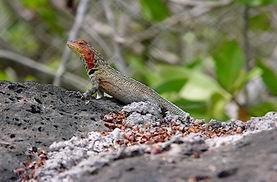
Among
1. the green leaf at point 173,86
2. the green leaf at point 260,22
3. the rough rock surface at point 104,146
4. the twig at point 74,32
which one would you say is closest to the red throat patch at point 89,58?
the rough rock surface at point 104,146

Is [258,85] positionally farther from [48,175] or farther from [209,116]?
[48,175]

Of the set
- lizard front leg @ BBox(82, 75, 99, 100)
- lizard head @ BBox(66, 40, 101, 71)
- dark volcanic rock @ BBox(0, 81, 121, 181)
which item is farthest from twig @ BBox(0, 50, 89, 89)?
dark volcanic rock @ BBox(0, 81, 121, 181)

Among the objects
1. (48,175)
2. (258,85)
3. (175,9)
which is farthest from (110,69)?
(175,9)

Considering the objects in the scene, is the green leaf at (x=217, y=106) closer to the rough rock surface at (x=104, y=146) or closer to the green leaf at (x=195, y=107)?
the green leaf at (x=195, y=107)

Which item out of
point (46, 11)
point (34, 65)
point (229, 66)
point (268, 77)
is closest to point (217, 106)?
point (229, 66)

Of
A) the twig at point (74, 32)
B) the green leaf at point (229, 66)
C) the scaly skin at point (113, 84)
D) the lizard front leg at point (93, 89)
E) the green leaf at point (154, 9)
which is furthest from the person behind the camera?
the green leaf at point (154, 9)

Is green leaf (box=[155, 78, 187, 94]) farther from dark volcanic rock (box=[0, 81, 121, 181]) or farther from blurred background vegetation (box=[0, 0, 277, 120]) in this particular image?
dark volcanic rock (box=[0, 81, 121, 181])

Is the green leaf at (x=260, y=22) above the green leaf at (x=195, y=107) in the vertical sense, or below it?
above

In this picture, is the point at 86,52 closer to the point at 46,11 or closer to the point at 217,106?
the point at 217,106
